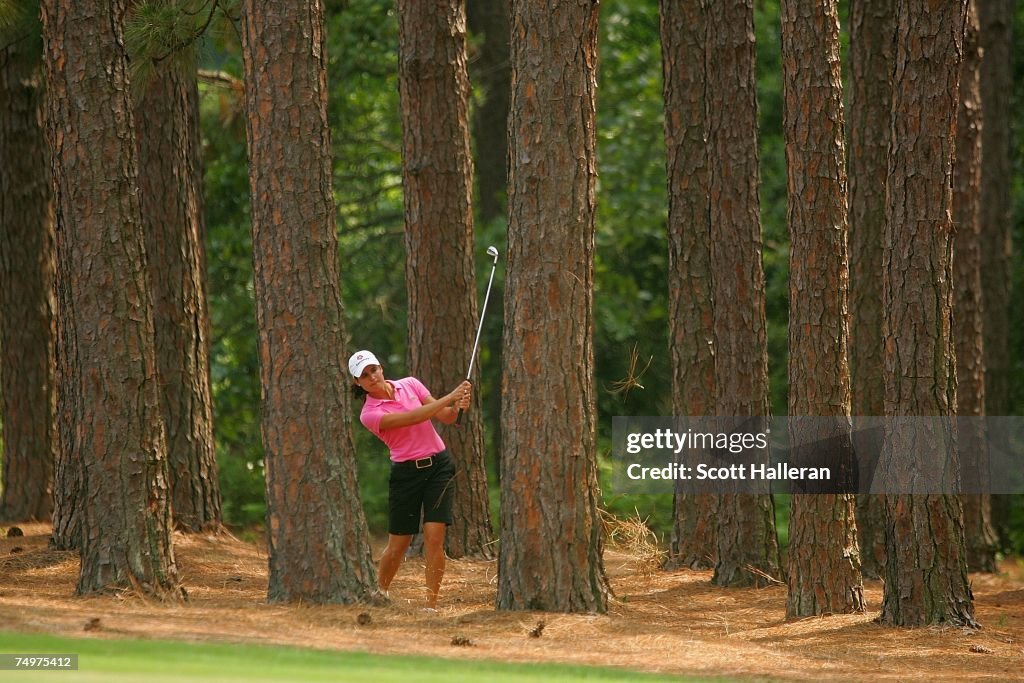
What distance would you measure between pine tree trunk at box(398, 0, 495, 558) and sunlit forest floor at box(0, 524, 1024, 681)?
1628 millimetres

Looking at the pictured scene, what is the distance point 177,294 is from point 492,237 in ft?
21.2

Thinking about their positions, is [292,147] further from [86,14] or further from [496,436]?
[496,436]

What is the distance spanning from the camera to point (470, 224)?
12992mm

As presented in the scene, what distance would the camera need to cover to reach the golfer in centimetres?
980

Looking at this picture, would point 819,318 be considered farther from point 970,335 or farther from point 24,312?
point 24,312

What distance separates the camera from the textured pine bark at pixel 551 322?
31.0 feet

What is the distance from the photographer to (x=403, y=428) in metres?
9.94

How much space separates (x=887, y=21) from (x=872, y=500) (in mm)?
4516

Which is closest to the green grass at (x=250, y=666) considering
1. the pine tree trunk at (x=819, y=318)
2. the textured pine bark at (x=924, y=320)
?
the textured pine bark at (x=924, y=320)

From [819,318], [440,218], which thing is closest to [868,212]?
[819,318]

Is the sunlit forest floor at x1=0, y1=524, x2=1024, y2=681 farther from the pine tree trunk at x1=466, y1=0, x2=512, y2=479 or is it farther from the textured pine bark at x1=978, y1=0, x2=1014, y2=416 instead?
the pine tree trunk at x1=466, y1=0, x2=512, y2=479

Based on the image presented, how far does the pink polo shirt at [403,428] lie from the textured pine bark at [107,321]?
1473 millimetres

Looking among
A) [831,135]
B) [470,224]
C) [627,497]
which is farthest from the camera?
[627,497]

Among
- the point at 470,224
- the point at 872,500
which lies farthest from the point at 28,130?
the point at 872,500
